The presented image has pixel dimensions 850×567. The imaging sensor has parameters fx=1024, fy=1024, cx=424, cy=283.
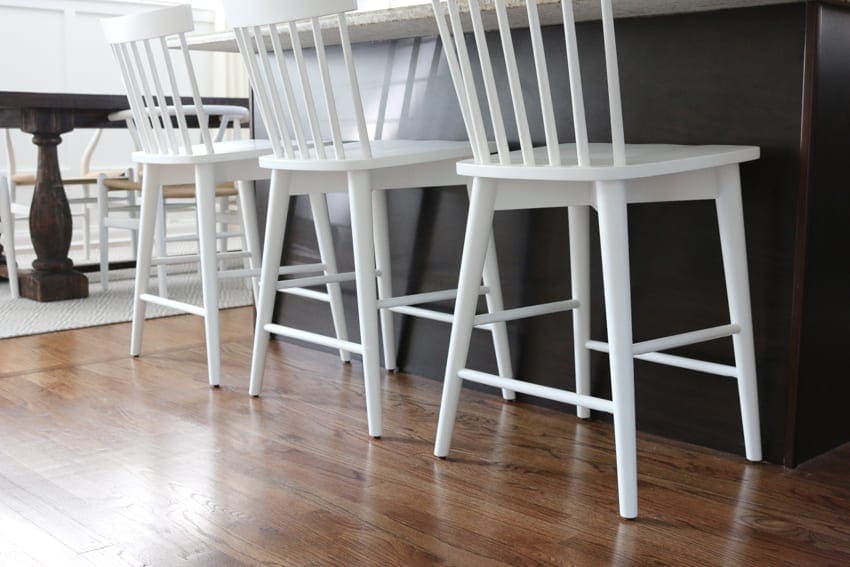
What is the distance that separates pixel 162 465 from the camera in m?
1.80

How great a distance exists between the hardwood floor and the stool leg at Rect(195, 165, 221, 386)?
0.07 metres

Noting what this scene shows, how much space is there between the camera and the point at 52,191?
3.62 metres

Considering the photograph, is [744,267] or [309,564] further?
[744,267]

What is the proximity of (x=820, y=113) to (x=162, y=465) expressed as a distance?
→ 128cm

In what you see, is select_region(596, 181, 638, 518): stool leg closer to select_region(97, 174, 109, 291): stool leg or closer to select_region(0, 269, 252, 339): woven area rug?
select_region(0, 269, 252, 339): woven area rug

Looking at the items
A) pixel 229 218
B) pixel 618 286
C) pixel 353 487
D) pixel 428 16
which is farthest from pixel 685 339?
pixel 229 218

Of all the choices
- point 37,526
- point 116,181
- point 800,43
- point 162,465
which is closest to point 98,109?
point 116,181

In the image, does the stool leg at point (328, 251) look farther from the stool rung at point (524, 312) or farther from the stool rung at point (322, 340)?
the stool rung at point (524, 312)

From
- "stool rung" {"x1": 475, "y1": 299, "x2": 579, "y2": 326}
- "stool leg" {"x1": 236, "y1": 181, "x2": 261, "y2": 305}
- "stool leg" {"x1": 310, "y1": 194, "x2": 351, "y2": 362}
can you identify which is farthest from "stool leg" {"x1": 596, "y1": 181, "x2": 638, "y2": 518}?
"stool leg" {"x1": 236, "y1": 181, "x2": 261, "y2": 305}

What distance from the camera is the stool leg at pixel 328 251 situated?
8.32 feet

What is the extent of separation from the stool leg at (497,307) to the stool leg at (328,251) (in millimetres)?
459

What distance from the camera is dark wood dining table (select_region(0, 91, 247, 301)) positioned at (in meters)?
3.55

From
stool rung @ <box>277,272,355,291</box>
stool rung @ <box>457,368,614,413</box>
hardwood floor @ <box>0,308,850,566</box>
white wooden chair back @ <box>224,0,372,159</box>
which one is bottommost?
hardwood floor @ <box>0,308,850,566</box>

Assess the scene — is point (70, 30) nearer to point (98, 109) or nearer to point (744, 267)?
point (98, 109)
